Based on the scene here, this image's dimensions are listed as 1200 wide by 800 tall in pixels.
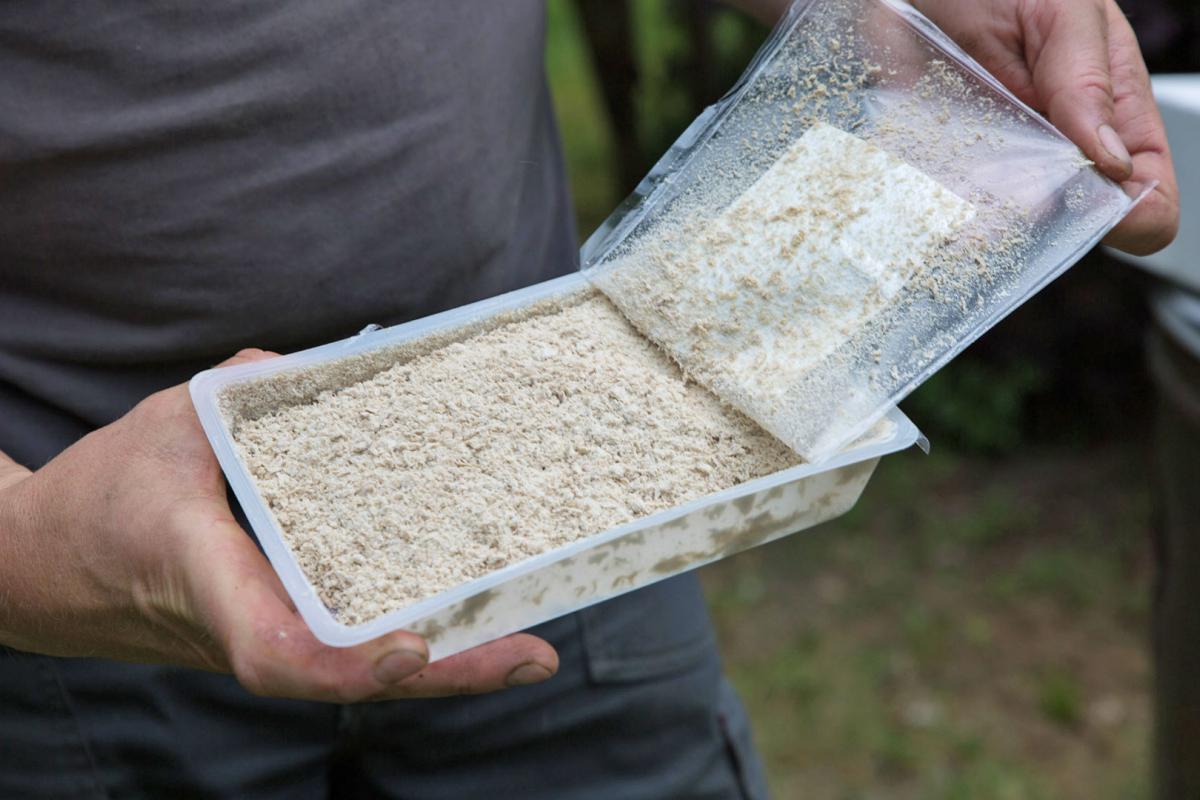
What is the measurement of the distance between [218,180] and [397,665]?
17.7 inches

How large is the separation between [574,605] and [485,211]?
39cm

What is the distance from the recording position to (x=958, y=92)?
928mm

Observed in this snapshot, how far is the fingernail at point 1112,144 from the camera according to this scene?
0.86m

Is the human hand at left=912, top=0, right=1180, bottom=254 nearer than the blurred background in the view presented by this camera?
Yes

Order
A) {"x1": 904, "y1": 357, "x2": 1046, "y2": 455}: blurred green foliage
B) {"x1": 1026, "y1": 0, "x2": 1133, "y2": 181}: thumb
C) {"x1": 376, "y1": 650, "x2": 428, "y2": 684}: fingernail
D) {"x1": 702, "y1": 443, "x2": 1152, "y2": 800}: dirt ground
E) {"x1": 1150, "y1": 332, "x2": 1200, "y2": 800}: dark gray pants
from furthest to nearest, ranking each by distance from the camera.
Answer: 1. {"x1": 904, "y1": 357, "x2": 1046, "y2": 455}: blurred green foliage
2. {"x1": 702, "y1": 443, "x2": 1152, "y2": 800}: dirt ground
3. {"x1": 1150, "y1": 332, "x2": 1200, "y2": 800}: dark gray pants
4. {"x1": 1026, "y1": 0, "x2": 1133, "y2": 181}: thumb
5. {"x1": 376, "y1": 650, "x2": 428, "y2": 684}: fingernail

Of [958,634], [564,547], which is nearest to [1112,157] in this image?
[564,547]

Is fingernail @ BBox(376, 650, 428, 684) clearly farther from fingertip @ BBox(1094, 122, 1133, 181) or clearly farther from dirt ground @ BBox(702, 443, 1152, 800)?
dirt ground @ BBox(702, 443, 1152, 800)

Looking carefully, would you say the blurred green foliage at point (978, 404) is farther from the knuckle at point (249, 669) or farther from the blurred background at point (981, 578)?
the knuckle at point (249, 669)

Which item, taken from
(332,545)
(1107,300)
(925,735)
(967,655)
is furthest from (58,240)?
(1107,300)

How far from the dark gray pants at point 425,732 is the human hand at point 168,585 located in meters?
0.11

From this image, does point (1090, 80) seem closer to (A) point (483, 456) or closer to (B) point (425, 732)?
(A) point (483, 456)

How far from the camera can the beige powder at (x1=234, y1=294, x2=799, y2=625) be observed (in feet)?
2.52

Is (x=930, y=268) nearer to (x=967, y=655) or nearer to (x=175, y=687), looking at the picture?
(x=175, y=687)

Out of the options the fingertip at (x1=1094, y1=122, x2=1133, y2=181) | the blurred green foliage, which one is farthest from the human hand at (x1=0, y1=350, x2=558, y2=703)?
the blurred green foliage
